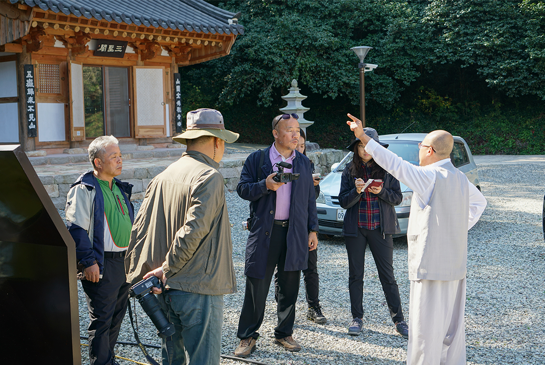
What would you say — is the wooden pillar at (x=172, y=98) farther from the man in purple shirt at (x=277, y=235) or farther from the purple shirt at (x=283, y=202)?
the purple shirt at (x=283, y=202)

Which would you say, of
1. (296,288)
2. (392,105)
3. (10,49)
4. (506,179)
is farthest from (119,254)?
(392,105)

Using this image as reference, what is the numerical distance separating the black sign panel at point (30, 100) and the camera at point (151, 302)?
9170 millimetres

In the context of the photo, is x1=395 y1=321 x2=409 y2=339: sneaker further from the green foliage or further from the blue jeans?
the green foliage

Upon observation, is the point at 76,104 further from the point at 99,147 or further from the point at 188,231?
the point at 188,231

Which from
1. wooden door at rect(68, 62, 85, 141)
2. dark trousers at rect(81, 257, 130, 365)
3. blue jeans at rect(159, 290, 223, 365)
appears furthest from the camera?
wooden door at rect(68, 62, 85, 141)

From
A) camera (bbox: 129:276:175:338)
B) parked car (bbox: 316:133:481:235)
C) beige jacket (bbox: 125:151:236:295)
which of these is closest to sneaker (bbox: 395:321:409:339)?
beige jacket (bbox: 125:151:236:295)

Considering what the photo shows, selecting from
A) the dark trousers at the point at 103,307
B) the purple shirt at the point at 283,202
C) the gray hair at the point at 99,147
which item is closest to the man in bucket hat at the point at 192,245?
the dark trousers at the point at 103,307

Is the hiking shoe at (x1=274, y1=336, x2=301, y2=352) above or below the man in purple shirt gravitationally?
below

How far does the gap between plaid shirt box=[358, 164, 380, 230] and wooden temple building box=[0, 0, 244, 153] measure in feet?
23.3

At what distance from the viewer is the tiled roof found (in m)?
8.72

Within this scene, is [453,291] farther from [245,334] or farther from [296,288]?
[245,334]

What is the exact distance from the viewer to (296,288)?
3.47 m

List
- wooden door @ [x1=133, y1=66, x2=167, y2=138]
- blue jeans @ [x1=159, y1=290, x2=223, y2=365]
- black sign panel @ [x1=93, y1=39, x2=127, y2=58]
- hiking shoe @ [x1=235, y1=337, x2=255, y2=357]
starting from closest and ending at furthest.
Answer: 1. blue jeans @ [x1=159, y1=290, x2=223, y2=365]
2. hiking shoe @ [x1=235, y1=337, x2=255, y2=357]
3. black sign panel @ [x1=93, y1=39, x2=127, y2=58]
4. wooden door @ [x1=133, y1=66, x2=167, y2=138]

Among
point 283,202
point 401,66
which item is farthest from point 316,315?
point 401,66
